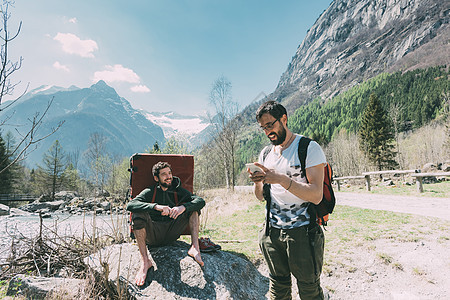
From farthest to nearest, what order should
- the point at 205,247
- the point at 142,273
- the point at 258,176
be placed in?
the point at 205,247, the point at 142,273, the point at 258,176

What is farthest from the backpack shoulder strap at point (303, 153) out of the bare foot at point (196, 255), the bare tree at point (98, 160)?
the bare tree at point (98, 160)

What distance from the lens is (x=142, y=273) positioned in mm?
2768

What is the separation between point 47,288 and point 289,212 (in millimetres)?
3184

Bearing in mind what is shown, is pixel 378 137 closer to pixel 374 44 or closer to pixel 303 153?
pixel 303 153

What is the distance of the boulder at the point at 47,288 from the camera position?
263 centimetres

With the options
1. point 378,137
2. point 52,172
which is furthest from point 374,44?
point 52,172

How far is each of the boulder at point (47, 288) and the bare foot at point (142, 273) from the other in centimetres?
57

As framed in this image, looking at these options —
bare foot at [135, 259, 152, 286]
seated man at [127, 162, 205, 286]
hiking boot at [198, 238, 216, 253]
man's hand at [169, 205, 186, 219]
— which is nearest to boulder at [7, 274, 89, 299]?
bare foot at [135, 259, 152, 286]

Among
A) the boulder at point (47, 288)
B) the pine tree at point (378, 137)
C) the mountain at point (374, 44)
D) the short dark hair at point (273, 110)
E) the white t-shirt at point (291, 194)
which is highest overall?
the mountain at point (374, 44)

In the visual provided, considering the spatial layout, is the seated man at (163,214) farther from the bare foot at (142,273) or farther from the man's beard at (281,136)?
the man's beard at (281,136)

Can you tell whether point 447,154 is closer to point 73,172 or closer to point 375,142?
point 375,142

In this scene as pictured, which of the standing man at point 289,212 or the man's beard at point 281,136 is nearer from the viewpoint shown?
the standing man at point 289,212

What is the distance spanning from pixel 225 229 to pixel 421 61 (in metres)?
120

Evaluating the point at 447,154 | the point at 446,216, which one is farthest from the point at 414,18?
the point at 446,216
